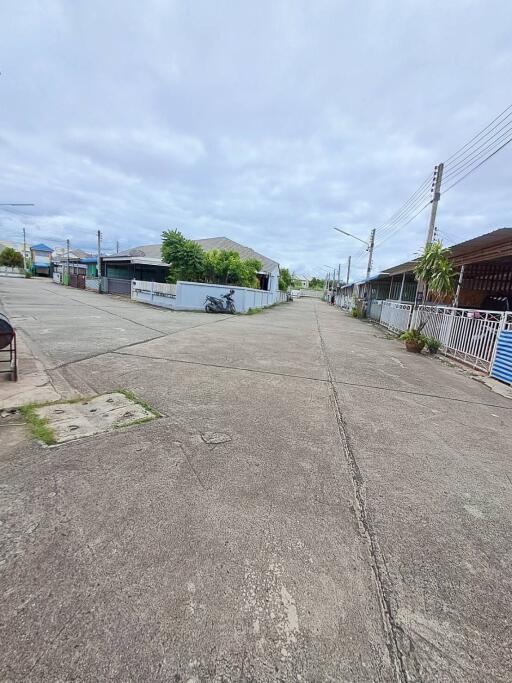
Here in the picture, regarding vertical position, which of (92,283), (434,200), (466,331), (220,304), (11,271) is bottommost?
(220,304)

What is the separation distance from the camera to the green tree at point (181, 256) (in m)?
18.2

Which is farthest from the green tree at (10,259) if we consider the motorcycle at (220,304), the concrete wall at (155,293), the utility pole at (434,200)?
the utility pole at (434,200)

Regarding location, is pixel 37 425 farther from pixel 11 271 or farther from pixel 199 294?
pixel 11 271

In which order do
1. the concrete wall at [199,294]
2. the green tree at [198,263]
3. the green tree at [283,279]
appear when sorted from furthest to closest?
the green tree at [283,279]
the green tree at [198,263]
the concrete wall at [199,294]

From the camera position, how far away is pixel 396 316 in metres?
15.0

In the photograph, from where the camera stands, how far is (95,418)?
3457mm

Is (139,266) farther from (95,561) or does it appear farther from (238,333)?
(95,561)

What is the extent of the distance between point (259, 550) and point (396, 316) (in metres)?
14.9

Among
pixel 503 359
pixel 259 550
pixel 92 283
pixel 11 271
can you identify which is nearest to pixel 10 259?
pixel 11 271

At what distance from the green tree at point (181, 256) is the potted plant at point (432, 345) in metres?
13.6

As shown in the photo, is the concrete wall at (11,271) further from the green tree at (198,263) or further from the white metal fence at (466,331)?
the white metal fence at (466,331)

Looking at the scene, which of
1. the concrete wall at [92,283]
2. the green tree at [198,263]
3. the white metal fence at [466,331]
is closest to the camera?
the white metal fence at [466,331]

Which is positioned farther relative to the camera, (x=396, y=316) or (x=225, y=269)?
(x=225, y=269)

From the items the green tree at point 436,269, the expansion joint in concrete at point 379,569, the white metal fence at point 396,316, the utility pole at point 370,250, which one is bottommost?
the expansion joint in concrete at point 379,569
